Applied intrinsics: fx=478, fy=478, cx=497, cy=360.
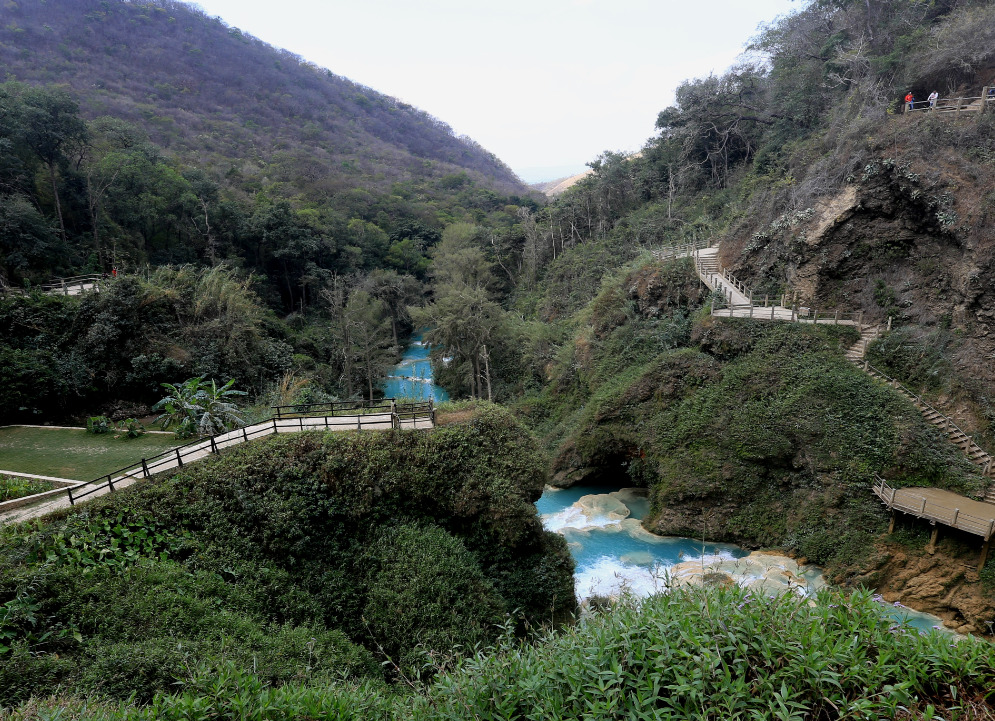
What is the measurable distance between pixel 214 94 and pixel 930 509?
10027 centimetres

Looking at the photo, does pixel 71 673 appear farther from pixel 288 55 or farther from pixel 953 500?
pixel 288 55

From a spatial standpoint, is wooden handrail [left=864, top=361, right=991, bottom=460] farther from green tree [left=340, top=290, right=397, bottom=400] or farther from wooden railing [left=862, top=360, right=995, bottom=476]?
green tree [left=340, top=290, right=397, bottom=400]

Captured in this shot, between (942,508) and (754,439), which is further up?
(754,439)

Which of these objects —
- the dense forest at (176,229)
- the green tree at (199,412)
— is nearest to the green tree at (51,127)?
the dense forest at (176,229)

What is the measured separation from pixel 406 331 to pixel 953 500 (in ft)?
131

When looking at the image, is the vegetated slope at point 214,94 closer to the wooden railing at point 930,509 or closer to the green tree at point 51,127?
the green tree at point 51,127

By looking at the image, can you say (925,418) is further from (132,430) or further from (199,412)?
(132,430)

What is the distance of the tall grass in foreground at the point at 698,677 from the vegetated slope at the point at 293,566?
133 centimetres

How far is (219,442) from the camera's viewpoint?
40.1 ft

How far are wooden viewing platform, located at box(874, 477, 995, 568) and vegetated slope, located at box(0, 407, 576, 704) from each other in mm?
10200

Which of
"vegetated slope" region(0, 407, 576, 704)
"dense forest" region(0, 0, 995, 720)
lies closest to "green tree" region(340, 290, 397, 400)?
"dense forest" region(0, 0, 995, 720)

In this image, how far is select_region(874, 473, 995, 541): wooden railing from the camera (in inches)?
507

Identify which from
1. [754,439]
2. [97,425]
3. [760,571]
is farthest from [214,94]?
[760,571]

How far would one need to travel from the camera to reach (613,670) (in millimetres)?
4613
